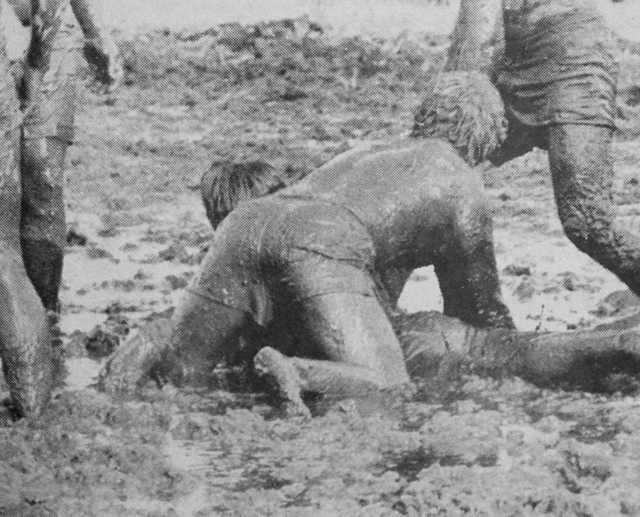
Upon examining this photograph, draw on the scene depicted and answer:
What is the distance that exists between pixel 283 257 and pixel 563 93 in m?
0.88

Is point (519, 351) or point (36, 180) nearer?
point (519, 351)

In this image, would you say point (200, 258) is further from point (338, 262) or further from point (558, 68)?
point (558, 68)

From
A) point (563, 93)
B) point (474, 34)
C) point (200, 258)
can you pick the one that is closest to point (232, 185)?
point (200, 258)

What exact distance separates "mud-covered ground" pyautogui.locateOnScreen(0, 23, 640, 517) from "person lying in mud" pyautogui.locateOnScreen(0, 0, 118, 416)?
53mm

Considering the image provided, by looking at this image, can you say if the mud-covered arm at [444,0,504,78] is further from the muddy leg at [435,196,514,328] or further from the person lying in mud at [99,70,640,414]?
the muddy leg at [435,196,514,328]

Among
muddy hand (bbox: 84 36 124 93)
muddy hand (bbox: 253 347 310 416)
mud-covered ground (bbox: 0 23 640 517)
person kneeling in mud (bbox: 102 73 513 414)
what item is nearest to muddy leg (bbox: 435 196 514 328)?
person kneeling in mud (bbox: 102 73 513 414)

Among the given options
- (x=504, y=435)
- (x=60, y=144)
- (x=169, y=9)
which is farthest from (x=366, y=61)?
(x=504, y=435)

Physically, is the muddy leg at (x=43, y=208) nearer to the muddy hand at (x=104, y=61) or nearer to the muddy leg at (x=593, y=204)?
the muddy hand at (x=104, y=61)

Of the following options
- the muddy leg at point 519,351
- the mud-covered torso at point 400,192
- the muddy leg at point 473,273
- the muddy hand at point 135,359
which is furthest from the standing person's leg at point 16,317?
the muddy leg at point 473,273

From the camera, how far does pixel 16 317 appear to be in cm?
283

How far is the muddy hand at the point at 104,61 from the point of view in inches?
131

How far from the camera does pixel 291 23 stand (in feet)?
11.3

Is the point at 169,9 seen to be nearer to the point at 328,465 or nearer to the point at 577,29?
the point at 577,29

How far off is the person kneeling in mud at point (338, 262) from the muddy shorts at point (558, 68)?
20 cm
